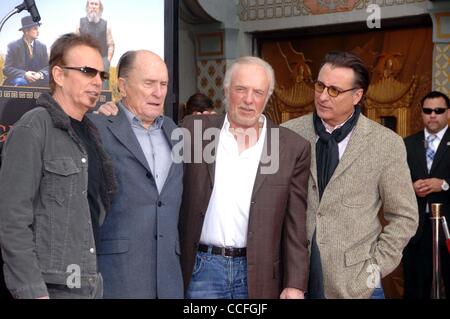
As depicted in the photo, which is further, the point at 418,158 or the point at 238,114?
the point at 418,158

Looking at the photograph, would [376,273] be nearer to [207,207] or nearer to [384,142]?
[384,142]

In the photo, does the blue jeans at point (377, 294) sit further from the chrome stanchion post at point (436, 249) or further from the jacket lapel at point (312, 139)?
the chrome stanchion post at point (436, 249)

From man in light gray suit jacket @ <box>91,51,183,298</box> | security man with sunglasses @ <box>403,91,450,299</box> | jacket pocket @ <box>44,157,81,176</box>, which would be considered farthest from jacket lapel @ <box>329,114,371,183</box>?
security man with sunglasses @ <box>403,91,450,299</box>

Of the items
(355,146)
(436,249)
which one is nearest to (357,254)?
(355,146)

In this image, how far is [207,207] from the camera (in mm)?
3350

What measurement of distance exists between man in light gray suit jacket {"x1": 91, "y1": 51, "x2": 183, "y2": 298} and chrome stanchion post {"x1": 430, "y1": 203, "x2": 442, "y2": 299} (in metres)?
2.57

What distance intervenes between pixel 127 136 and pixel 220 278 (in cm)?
65

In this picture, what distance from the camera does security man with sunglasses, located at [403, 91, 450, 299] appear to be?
604 centimetres

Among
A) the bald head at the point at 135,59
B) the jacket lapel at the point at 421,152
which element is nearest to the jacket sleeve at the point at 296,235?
the bald head at the point at 135,59

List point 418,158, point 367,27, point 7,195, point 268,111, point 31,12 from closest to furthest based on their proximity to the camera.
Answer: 1. point 7,195
2. point 31,12
3. point 418,158
4. point 367,27
5. point 268,111

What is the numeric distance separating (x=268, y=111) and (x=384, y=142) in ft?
17.5

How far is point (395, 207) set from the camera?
11.8 ft

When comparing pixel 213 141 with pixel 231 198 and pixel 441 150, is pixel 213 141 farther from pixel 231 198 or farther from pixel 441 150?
pixel 441 150
